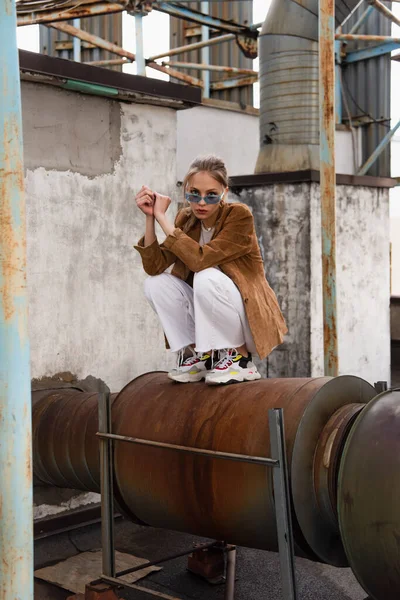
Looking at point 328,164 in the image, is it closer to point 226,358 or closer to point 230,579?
point 226,358

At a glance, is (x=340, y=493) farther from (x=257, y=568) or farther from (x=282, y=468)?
(x=257, y=568)

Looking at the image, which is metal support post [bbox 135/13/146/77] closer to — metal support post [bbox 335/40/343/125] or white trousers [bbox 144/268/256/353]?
metal support post [bbox 335/40/343/125]

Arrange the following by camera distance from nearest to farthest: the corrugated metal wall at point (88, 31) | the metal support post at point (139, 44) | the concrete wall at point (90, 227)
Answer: the concrete wall at point (90, 227)
the metal support post at point (139, 44)
the corrugated metal wall at point (88, 31)

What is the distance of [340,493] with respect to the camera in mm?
3031

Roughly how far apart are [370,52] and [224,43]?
3508 mm

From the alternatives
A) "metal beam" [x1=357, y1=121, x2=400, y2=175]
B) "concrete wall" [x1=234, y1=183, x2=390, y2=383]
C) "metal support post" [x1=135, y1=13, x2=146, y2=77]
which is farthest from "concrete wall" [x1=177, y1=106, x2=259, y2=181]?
"concrete wall" [x1=234, y1=183, x2=390, y2=383]

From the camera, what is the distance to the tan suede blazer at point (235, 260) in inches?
148

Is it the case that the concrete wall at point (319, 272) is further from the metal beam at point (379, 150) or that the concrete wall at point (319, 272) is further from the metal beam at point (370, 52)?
the metal beam at point (370, 52)

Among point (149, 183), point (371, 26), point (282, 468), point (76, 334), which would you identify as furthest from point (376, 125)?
point (282, 468)

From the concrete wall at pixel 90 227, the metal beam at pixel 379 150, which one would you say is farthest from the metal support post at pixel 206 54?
the concrete wall at pixel 90 227

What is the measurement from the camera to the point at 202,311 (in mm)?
3732

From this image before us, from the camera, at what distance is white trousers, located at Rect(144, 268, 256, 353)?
372 cm

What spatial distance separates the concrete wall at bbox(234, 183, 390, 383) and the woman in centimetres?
396

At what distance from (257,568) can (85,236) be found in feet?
7.53
